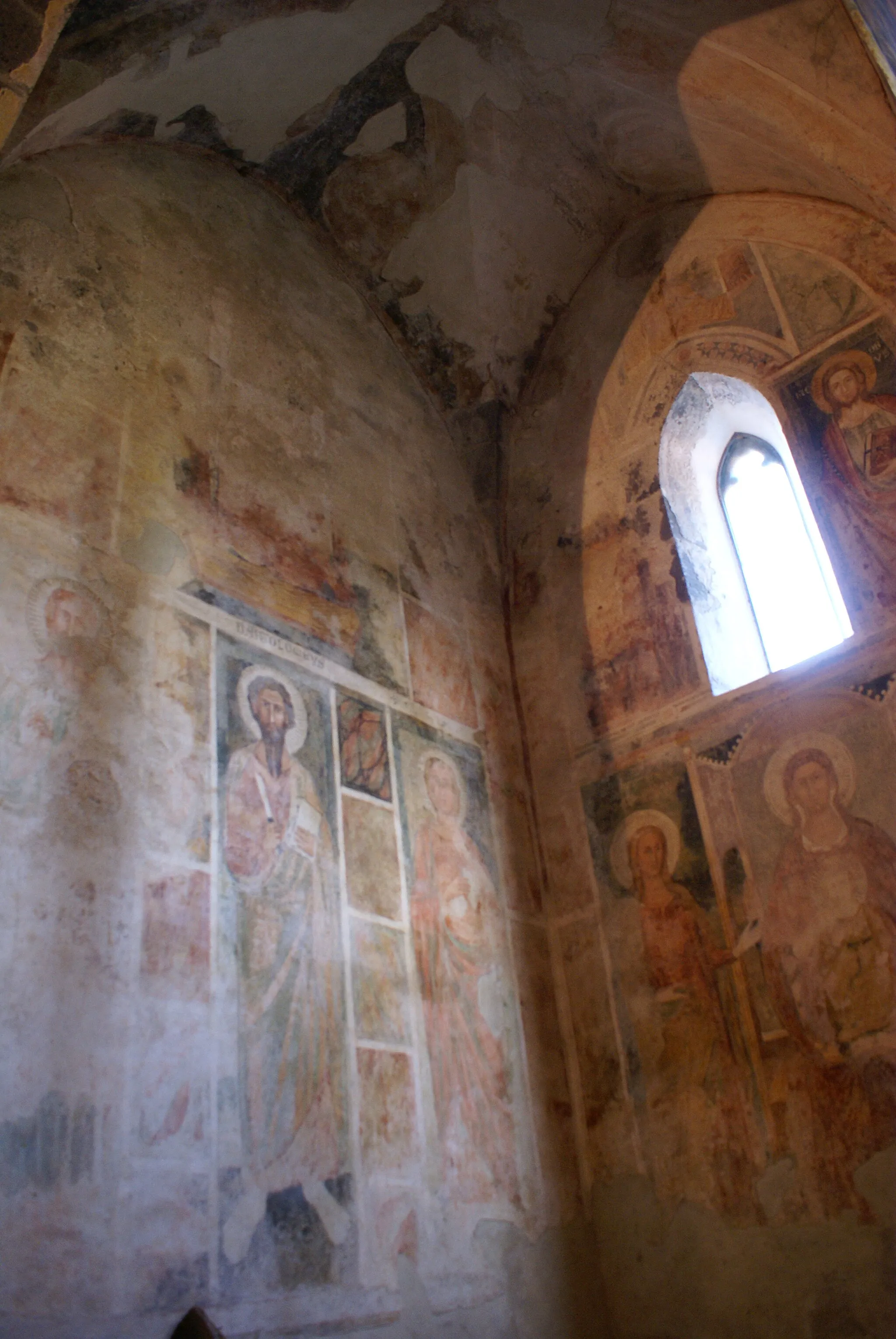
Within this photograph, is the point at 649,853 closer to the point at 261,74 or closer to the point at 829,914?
the point at 829,914

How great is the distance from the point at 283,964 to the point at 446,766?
2100 mm

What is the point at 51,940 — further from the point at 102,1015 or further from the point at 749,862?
the point at 749,862

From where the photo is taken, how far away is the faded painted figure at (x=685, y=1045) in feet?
20.9

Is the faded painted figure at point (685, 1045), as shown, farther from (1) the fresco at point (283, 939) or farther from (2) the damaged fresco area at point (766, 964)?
(1) the fresco at point (283, 939)

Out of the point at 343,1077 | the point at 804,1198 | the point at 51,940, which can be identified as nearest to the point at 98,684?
the point at 51,940

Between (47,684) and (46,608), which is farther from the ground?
(46,608)

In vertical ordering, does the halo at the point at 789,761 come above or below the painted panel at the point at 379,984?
above

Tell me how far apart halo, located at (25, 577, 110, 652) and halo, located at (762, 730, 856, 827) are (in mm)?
3890

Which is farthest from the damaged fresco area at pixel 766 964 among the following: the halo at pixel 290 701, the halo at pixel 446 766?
the halo at pixel 290 701

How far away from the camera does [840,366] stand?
748cm

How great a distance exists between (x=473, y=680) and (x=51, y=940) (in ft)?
13.0

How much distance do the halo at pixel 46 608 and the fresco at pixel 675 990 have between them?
140 inches

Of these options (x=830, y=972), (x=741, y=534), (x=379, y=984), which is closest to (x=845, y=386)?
(x=741, y=534)

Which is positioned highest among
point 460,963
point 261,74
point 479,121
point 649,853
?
point 479,121
